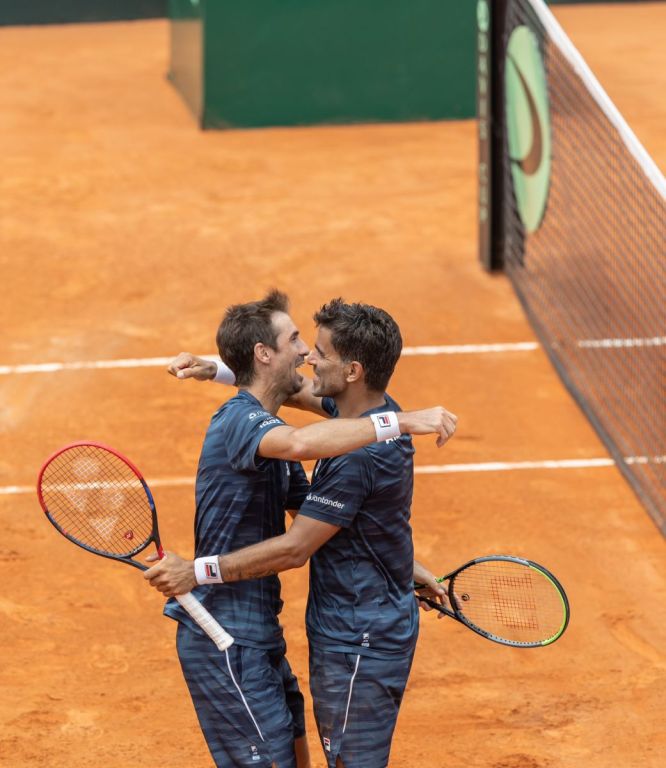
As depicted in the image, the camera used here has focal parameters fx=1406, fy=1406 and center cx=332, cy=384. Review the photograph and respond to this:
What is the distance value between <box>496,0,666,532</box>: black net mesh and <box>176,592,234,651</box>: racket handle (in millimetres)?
4976

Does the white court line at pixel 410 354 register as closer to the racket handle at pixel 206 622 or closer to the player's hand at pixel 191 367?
the player's hand at pixel 191 367

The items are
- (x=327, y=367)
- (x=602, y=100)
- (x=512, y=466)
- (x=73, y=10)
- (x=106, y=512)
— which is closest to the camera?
(x=327, y=367)

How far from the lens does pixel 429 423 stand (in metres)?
4.61

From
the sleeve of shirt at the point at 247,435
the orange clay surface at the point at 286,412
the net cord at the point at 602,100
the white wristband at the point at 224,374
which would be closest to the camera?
the sleeve of shirt at the point at 247,435

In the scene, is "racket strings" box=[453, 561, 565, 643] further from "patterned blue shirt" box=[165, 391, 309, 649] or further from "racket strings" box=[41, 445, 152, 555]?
"racket strings" box=[41, 445, 152, 555]

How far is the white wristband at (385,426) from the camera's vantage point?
15.1 ft

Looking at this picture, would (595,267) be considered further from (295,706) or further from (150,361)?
(295,706)

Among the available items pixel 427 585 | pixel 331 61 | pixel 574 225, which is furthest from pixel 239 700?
pixel 331 61

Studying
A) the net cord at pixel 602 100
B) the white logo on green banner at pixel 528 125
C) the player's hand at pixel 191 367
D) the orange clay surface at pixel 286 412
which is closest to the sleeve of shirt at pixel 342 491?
the player's hand at pixel 191 367

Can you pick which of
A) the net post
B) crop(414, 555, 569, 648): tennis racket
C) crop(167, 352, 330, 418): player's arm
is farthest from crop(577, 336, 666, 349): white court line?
crop(167, 352, 330, 418): player's arm

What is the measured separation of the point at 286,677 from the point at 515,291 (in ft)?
24.3

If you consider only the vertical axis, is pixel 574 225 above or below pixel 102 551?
below

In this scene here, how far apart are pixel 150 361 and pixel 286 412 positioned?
1459 millimetres

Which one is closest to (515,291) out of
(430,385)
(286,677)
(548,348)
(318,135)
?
(548,348)
